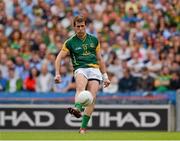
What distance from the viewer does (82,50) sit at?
1436 cm

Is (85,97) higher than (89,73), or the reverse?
(89,73)

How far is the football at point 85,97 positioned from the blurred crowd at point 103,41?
20.7 ft

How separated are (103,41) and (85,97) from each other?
8748 millimetres

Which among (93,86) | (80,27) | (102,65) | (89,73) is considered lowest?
(93,86)

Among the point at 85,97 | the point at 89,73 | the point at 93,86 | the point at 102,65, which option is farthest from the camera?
the point at 102,65

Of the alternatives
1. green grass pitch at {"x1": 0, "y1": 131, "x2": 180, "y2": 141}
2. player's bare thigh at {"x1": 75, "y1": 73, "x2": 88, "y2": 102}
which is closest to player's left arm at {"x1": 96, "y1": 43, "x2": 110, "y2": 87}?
player's bare thigh at {"x1": 75, "y1": 73, "x2": 88, "y2": 102}

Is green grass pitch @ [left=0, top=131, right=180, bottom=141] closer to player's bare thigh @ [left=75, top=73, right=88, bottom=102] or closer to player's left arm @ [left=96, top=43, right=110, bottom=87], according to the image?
player's bare thigh @ [left=75, top=73, right=88, bottom=102]

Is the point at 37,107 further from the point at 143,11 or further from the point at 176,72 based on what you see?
the point at 143,11

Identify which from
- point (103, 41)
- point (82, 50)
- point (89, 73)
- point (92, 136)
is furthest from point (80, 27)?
point (103, 41)

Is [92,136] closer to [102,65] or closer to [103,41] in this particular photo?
[102,65]

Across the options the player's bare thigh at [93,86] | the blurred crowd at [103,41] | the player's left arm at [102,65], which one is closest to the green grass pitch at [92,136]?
the player's bare thigh at [93,86]

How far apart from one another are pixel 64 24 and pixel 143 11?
254cm

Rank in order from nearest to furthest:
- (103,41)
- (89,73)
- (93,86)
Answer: (93,86) < (89,73) < (103,41)

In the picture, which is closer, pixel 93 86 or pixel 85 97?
pixel 85 97
